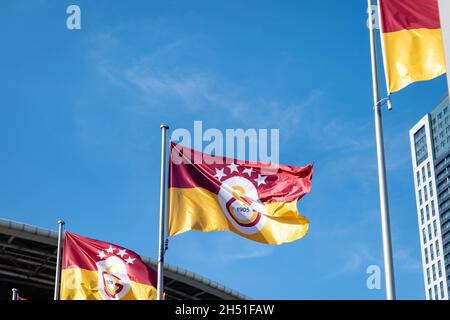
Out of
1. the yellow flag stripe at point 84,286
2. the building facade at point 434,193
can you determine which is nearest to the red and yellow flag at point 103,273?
the yellow flag stripe at point 84,286

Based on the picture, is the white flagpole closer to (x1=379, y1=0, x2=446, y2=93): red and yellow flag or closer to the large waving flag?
(x1=379, y1=0, x2=446, y2=93): red and yellow flag

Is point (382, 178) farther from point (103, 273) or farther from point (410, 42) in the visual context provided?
point (103, 273)

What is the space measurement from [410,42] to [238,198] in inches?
227

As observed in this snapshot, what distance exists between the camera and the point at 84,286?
919 inches

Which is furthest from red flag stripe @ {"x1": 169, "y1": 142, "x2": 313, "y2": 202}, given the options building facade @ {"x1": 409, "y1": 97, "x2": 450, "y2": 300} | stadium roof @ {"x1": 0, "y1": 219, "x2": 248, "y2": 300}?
building facade @ {"x1": 409, "y1": 97, "x2": 450, "y2": 300}

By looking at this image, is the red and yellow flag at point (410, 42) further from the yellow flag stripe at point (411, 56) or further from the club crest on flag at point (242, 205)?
the club crest on flag at point (242, 205)

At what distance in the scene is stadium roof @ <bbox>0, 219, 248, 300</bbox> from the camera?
1885 inches

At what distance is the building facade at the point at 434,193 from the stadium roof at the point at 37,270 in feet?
334

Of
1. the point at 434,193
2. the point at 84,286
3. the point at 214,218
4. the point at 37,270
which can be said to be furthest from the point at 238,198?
the point at 434,193

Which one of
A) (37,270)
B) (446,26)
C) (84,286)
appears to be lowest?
(446,26)

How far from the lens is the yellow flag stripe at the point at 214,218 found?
63.4 feet
